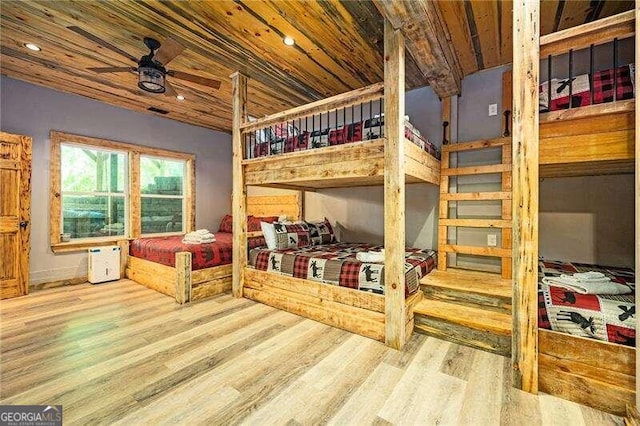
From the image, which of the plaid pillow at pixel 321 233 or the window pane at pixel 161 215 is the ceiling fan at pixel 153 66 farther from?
the window pane at pixel 161 215

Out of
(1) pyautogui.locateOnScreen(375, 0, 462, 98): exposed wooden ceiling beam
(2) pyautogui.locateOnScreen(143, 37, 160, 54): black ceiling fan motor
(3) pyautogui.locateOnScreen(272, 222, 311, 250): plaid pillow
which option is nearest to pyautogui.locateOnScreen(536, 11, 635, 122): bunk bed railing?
(1) pyautogui.locateOnScreen(375, 0, 462, 98): exposed wooden ceiling beam

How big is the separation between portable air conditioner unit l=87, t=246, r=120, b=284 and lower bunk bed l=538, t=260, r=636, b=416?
487cm

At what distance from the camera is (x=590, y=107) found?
147cm

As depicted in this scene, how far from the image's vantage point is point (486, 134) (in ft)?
10.4

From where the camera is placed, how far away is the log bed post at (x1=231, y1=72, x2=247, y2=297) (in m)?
3.12

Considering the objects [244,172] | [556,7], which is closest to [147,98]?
[244,172]

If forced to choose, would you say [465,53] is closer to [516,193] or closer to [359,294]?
[516,193]

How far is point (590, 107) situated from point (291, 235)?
109 inches

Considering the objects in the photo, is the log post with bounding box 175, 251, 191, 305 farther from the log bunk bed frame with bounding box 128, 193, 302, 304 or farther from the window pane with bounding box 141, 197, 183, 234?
the window pane with bounding box 141, 197, 183, 234

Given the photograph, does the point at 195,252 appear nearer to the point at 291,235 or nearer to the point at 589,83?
the point at 291,235

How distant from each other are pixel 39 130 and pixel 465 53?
5283mm

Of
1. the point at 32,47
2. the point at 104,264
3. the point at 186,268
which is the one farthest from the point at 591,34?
the point at 104,264

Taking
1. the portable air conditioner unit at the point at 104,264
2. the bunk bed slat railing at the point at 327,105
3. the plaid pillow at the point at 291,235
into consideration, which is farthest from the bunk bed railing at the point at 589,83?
the portable air conditioner unit at the point at 104,264

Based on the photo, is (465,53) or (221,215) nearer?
(465,53)
